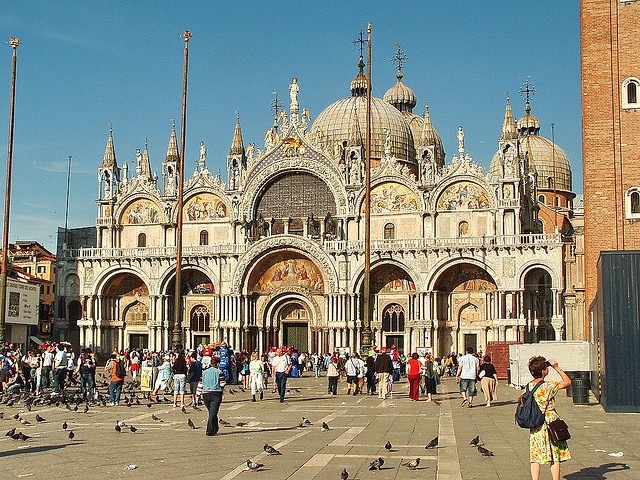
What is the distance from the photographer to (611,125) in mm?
36219

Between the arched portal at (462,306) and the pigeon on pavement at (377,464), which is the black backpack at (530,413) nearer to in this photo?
the pigeon on pavement at (377,464)

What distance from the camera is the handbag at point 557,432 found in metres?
12.5

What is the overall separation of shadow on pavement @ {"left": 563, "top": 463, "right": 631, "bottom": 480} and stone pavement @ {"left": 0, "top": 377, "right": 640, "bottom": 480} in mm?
16

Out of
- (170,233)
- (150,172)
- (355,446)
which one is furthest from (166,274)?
(355,446)

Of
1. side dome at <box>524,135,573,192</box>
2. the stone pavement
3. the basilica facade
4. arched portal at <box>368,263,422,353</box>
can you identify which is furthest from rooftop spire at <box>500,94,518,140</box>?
the stone pavement

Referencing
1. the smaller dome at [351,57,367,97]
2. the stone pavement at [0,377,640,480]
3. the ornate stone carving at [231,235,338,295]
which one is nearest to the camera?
the stone pavement at [0,377,640,480]

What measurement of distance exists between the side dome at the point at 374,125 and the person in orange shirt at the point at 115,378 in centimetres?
4251

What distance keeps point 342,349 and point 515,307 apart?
10.3 m

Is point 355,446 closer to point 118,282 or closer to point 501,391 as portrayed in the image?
point 501,391

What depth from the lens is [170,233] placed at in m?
63.2

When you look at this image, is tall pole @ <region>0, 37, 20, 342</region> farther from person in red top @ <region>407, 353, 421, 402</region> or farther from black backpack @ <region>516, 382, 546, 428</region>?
black backpack @ <region>516, 382, 546, 428</region>

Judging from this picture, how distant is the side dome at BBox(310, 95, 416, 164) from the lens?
6988 cm

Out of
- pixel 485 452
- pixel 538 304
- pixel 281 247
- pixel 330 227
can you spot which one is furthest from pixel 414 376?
pixel 330 227

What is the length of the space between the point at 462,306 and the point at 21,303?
25838 mm
